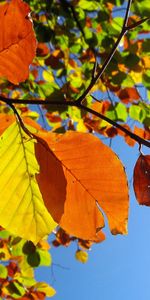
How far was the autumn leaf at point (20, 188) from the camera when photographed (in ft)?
2.21

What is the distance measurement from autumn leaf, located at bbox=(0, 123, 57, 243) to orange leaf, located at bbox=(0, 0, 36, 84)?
0.10 metres

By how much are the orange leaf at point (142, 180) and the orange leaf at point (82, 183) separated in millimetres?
36

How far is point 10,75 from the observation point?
25.1 inches

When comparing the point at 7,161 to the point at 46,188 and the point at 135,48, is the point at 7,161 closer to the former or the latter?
the point at 46,188

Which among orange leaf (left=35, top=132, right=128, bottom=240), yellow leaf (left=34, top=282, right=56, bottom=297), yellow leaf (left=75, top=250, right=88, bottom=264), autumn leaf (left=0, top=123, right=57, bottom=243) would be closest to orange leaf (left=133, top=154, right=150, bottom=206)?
orange leaf (left=35, top=132, right=128, bottom=240)

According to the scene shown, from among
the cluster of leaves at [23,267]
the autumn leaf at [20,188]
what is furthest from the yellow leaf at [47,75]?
the autumn leaf at [20,188]

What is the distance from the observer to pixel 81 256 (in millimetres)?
3146

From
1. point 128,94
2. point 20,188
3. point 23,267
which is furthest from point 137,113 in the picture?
point 20,188

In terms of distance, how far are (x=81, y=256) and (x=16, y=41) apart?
2.75 metres

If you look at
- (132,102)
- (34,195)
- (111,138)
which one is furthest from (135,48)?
(34,195)

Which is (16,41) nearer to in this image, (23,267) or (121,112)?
(121,112)

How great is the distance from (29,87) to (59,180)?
75.0 inches

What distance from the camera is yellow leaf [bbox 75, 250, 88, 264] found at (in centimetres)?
314

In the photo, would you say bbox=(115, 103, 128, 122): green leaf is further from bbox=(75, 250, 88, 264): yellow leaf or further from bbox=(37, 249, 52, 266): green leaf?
bbox=(75, 250, 88, 264): yellow leaf
